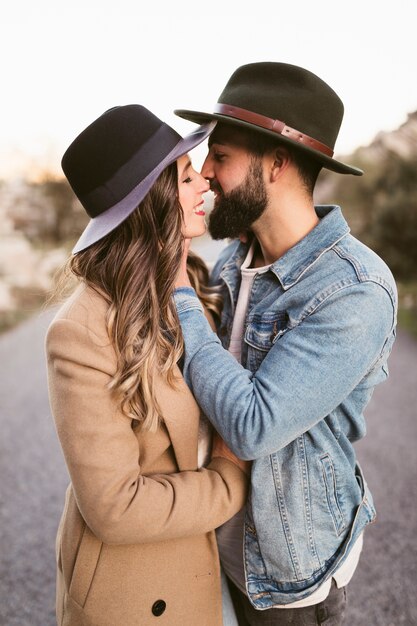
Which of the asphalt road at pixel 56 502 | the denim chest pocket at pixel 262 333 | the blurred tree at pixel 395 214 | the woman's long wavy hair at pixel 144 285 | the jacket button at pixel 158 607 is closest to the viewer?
the woman's long wavy hair at pixel 144 285

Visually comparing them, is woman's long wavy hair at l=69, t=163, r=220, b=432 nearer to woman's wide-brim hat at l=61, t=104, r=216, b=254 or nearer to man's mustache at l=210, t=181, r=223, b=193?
woman's wide-brim hat at l=61, t=104, r=216, b=254

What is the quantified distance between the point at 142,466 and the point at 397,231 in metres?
8.50

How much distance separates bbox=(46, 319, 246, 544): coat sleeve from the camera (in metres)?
1.49

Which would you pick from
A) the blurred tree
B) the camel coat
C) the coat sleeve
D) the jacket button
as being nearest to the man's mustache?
the camel coat

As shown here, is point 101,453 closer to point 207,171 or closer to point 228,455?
point 228,455

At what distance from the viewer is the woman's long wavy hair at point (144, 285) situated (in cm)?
160

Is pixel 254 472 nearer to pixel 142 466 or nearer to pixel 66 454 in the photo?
pixel 142 466

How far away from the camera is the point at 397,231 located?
9086 mm

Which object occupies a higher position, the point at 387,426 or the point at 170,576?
the point at 170,576

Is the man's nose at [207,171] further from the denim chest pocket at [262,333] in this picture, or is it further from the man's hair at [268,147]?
the denim chest pocket at [262,333]

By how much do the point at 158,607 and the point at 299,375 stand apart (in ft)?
3.18

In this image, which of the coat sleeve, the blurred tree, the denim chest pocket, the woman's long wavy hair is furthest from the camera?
the blurred tree

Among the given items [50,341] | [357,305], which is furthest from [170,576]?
[357,305]

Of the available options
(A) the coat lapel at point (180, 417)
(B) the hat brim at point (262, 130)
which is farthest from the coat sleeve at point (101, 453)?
(B) the hat brim at point (262, 130)
